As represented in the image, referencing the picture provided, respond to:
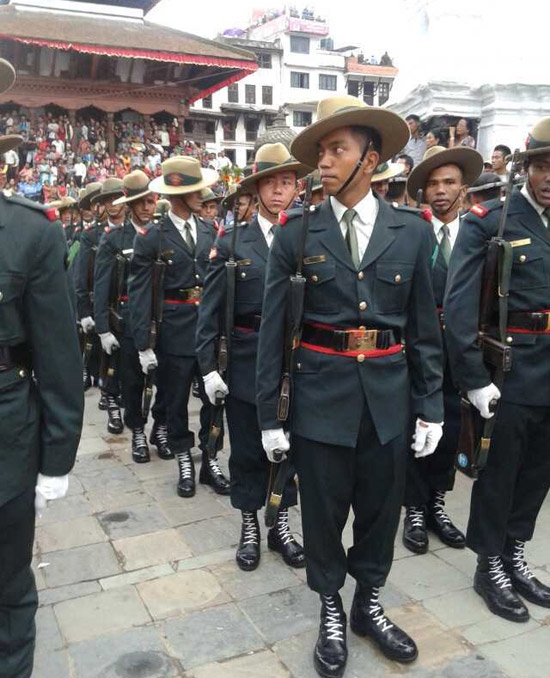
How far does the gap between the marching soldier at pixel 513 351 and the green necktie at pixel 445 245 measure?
728 mm

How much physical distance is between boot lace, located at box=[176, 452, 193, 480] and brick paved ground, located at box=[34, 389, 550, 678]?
31 cm

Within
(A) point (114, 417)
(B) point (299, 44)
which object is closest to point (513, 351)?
(A) point (114, 417)

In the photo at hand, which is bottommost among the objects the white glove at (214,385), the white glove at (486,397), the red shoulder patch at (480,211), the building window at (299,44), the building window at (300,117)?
the white glove at (214,385)

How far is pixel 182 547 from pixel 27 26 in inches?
1083

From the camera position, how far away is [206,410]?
4.75 m

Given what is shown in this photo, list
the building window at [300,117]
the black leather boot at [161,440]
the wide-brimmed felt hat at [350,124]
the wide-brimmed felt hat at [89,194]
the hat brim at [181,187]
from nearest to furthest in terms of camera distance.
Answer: the wide-brimmed felt hat at [350,124], the hat brim at [181,187], the black leather boot at [161,440], the wide-brimmed felt hat at [89,194], the building window at [300,117]

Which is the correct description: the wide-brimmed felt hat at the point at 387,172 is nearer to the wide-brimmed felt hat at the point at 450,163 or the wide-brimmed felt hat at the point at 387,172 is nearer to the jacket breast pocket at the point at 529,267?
the wide-brimmed felt hat at the point at 450,163

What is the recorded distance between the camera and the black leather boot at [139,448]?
5.37 m

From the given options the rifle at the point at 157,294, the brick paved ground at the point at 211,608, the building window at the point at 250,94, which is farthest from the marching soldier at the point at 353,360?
the building window at the point at 250,94

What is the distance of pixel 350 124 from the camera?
2604mm

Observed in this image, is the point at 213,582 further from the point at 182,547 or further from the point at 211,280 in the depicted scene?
the point at 211,280

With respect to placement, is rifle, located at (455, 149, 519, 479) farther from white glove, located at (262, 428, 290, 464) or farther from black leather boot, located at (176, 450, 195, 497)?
black leather boot, located at (176, 450, 195, 497)

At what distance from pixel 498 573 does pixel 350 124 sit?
6.95ft

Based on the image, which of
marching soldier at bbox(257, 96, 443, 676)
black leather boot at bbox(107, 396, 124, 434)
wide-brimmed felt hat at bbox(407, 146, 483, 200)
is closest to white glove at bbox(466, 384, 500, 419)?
marching soldier at bbox(257, 96, 443, 676)
